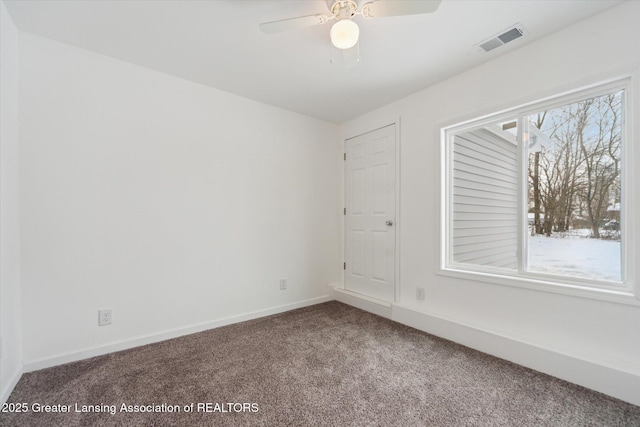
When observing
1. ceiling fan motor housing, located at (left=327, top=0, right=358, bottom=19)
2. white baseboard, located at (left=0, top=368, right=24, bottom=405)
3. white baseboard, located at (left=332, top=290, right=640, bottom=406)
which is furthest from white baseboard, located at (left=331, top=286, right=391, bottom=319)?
white baseboard, located at (left=0, top=368, right=24, bottom=405)

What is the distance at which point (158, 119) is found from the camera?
8.28ft

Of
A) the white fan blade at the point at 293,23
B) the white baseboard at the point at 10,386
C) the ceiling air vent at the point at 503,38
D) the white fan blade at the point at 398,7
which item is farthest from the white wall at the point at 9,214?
the ceiling air vent at the point at 503,38

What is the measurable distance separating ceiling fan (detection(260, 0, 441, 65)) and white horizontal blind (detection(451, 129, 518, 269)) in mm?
1572

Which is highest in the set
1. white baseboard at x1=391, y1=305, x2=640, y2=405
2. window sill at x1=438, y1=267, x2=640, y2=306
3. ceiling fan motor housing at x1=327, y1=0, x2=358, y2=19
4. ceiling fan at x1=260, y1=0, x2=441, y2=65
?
ceiling fan motor housing at x1=327, y1=0, x2=358, y2=19

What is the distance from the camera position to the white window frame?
176 cm

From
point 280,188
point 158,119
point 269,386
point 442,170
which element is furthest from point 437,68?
point 269,386

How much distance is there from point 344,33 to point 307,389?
2.18m

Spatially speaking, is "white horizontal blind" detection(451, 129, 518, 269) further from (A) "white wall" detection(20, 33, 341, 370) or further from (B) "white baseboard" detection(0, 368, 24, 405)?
(B) "white baseboard" detection(0, 368, 24, 405)

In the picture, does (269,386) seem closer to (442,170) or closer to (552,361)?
(552,361)

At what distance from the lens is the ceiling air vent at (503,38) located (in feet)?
6.40

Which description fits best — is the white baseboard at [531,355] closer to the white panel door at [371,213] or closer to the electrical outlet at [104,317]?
the white panel door at [371,213]

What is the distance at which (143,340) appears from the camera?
2.39 metres

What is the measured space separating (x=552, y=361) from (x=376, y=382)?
1.24 meters

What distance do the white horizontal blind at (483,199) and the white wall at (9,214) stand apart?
3.46 m
